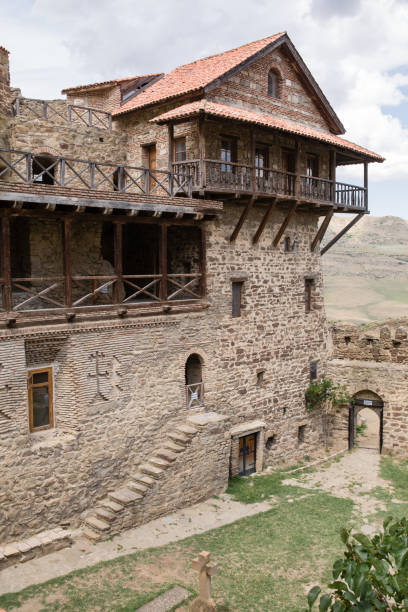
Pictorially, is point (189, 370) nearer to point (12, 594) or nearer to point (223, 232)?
point (223, 232)

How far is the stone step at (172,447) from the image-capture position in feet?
53.9

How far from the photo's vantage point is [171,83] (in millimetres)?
21250

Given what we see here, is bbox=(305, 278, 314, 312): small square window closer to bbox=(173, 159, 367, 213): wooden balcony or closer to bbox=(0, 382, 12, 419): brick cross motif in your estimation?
bbox=(173, 159, 367, 213): wooden balcony

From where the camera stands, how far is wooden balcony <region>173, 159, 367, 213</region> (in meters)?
17.9

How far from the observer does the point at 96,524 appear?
1468cm

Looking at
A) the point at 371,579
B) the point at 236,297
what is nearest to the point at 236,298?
the point at 236,297

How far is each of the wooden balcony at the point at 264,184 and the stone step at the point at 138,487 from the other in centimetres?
917

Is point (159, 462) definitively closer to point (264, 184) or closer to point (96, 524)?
point (96, 524)

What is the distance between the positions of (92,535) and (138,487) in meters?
1.83

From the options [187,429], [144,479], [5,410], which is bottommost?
[144,479]

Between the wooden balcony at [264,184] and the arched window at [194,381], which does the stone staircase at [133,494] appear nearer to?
the arched window at [194,381]

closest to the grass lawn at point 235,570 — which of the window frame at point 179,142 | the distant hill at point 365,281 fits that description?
the window frame at point 179,142

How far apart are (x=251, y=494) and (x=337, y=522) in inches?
117

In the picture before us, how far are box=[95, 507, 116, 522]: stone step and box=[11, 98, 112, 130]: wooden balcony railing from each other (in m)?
13.2
